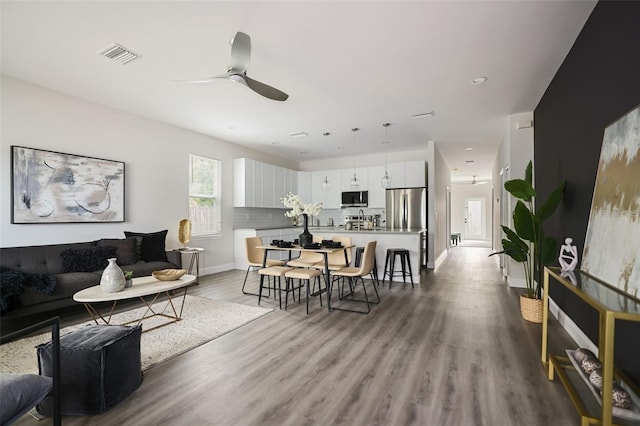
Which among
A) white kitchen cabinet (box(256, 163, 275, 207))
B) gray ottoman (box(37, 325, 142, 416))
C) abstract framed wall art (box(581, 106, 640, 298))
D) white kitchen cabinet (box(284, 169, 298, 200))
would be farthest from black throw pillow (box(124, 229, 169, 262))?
abstract framed wall art (box(581, 106, 640, 298))

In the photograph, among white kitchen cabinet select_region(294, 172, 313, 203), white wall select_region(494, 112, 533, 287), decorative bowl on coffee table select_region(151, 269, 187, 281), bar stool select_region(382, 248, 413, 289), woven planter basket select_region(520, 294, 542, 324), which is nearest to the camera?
decorative bowl on coffee table select_region(151, 269, 187, 281)

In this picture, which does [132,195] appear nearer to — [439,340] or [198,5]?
[198,5]

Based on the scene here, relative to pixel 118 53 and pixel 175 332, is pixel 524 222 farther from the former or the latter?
pixel 118 53

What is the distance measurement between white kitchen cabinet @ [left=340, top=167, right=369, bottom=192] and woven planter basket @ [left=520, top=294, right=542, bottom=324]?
194 inches

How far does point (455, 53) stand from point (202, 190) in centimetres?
517

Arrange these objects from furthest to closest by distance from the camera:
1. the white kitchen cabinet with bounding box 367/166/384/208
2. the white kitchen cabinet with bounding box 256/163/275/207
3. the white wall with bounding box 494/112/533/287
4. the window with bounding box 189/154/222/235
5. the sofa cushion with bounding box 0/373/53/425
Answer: the white kitchen cabinet with bounding box 367/166/384/208 → the white kitchen cabinet with bounding box 256/163/275/207 → the window with bounding box 189/154/222/235 → the white wall with bounding box 494/112/533/287 → the sofa cushion with bounding box 0/373/53/425

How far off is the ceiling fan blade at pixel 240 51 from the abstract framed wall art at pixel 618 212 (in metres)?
2.81

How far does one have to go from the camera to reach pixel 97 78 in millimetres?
3602

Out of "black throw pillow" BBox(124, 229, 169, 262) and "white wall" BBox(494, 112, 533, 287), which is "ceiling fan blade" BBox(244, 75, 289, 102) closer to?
"black throw pillow" BBox(124, 229, 169, 262)

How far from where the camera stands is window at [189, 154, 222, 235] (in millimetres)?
5988

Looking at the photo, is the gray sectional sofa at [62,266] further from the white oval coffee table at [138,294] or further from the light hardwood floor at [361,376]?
the light hardwood floor at [361,376]

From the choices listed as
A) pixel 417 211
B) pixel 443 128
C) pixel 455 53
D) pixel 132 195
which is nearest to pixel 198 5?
pixel 455 53

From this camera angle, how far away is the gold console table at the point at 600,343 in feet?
4.13

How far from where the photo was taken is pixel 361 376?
225cm
